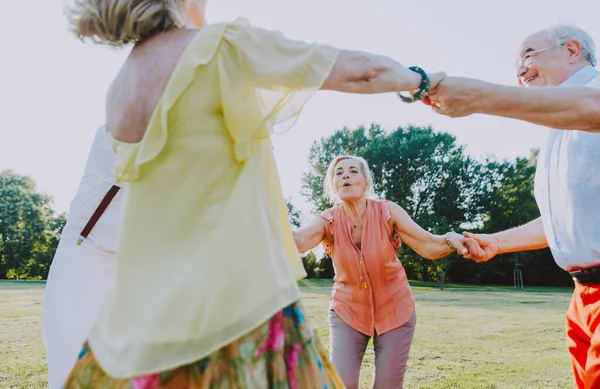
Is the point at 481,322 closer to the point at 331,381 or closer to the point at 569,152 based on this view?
the point at 569,152

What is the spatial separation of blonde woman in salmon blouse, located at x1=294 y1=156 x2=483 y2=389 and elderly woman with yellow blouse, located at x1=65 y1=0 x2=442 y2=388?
3.43 metres

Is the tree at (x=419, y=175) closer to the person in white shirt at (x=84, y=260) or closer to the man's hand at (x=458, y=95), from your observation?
the person in white shirt at (x=84, y=260)

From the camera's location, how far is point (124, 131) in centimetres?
186

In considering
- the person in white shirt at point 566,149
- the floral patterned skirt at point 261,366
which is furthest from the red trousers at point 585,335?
the floral patterned skirt at point 261,366

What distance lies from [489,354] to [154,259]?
8458mm

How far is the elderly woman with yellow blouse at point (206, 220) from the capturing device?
5.53 ft

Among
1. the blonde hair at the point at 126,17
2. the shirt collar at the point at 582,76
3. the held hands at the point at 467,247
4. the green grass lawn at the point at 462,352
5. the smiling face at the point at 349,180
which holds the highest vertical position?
the shirt collar at the point at 582,76

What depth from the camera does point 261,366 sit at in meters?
1.73

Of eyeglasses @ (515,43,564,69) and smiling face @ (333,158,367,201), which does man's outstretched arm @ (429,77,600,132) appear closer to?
eyeglasses @ (515,43,564,69)

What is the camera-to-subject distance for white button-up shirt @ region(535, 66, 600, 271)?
3.13 metres

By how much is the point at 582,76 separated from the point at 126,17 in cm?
298

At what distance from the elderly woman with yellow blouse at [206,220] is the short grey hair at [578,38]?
2623 millimetres

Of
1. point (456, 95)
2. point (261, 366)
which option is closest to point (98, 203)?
point (261, 366)

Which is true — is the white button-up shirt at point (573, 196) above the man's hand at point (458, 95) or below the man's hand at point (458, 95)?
below
